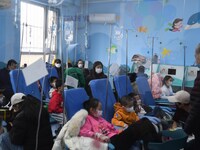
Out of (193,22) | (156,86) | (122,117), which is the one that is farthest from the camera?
(193,22)

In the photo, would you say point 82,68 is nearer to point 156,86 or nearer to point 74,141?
point 156,86

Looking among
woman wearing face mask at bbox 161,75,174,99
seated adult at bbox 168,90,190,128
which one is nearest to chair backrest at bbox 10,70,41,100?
seated adult at bbox 168,90,190,128

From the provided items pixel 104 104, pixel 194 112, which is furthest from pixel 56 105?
pixel 194 112

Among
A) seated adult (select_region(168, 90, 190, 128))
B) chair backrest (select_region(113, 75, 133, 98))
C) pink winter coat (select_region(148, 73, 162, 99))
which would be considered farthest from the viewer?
pink winter coat (select_region(148, 73, 162, 99))

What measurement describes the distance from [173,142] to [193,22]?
4.72 metres

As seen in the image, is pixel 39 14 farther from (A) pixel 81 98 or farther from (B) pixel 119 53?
(A) pixel 81 98

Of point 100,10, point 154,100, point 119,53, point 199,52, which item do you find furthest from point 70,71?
point 100,10

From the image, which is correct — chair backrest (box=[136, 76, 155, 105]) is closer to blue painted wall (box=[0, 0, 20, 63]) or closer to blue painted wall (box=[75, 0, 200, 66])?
blue painted wall (box=[75, 0, 200, 66])

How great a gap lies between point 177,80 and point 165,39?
114 centimetres

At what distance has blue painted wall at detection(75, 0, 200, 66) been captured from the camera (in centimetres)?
604

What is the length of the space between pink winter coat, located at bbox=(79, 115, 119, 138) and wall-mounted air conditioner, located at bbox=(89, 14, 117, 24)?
4.79 m

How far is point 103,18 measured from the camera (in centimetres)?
703

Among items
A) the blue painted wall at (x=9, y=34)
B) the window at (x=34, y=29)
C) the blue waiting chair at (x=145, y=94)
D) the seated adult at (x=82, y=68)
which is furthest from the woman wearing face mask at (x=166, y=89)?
the blue painted wall at (x=9, y=34)

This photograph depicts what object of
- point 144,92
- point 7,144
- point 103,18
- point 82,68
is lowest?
point 7,144
